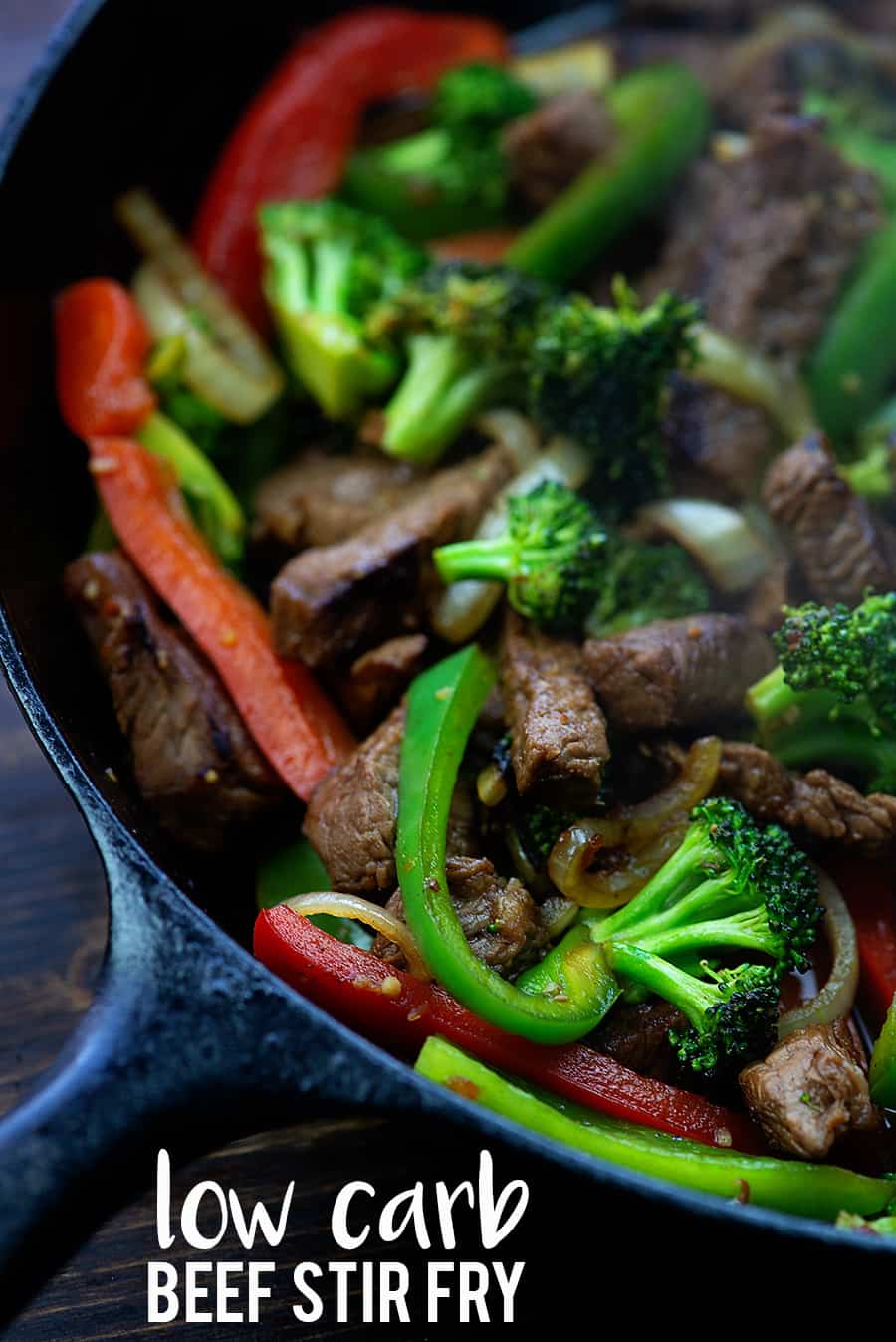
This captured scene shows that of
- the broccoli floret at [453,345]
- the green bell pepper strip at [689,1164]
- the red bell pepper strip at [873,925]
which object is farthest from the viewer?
the broccoli floret at [453,345]

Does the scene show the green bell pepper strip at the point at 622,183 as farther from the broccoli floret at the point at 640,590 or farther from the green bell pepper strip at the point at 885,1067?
the green bell pepper strip at the point at 885,1067

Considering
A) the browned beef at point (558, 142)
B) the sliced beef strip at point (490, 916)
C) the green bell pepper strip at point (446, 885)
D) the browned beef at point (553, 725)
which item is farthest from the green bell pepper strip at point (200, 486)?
the browned beef at point (558, 142)

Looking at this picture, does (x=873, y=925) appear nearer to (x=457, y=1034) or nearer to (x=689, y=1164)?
(x=689, y=1164)

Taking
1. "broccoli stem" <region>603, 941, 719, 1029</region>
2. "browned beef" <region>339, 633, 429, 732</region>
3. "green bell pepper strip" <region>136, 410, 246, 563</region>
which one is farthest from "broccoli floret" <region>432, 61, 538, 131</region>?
"broccoli stem" <region>603, 941, 719, 1029</region>

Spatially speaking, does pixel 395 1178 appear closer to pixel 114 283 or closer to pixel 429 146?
pixel 114 283

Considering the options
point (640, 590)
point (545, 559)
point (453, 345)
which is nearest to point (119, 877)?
point (545, 559)

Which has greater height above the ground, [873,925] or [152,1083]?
A: [152,1083]
